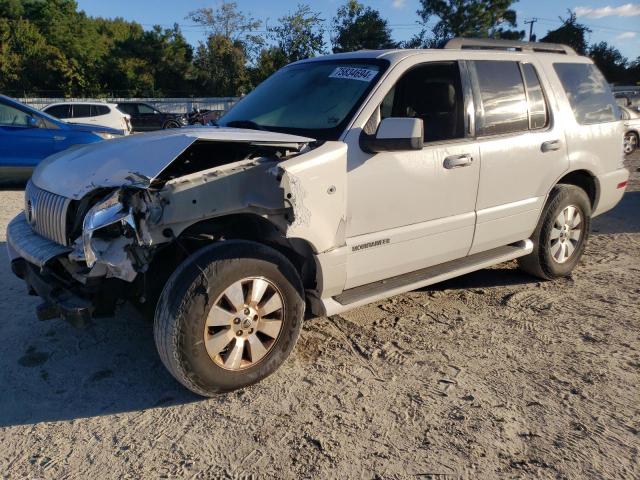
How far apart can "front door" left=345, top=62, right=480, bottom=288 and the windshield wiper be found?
89cm

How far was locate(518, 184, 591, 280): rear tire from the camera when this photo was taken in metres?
4.81

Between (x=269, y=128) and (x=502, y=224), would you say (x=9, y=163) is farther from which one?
(x=502, y=224)

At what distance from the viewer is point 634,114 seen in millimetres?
15336

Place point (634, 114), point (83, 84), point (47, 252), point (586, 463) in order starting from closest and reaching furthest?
point (586, 463)
point (47, 252)
point (634, 114)
point (83, 84)

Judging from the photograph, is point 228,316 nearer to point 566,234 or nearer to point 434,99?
point 434,99

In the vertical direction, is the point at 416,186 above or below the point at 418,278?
above

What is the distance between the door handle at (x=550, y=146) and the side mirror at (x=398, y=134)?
65.4 inches

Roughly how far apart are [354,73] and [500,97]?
1.28 m

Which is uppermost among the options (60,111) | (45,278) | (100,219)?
(60,111)

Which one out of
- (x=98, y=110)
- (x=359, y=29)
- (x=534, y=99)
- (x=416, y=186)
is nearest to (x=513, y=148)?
(x=534, y=99)

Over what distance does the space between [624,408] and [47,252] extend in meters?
3.35

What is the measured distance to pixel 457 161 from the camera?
392 centimetres

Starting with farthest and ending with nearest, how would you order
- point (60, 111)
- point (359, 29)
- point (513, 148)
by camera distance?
point (359, 29), point (60, 111), point (513, 148)

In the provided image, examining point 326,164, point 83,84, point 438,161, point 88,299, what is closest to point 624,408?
point 438,161
